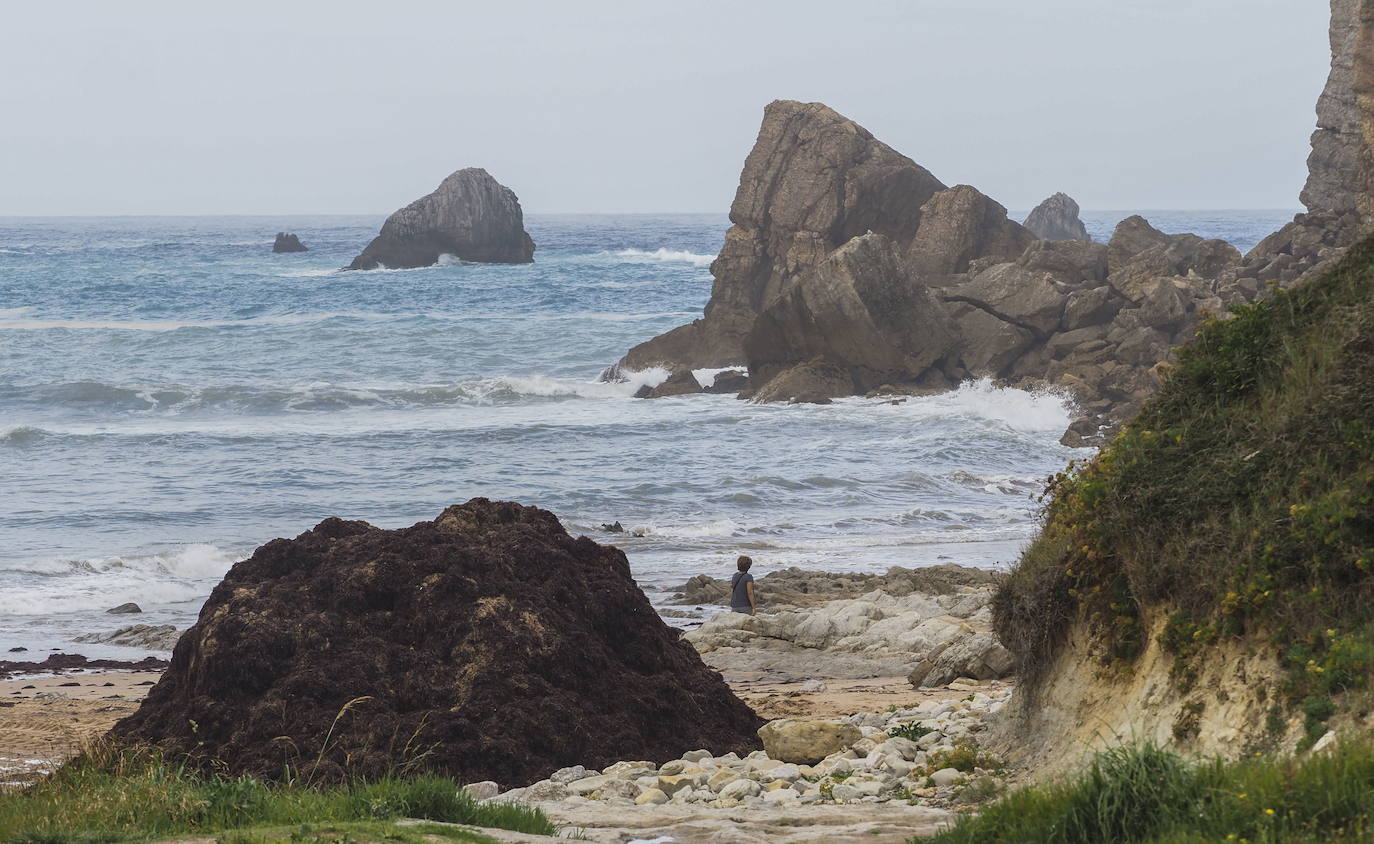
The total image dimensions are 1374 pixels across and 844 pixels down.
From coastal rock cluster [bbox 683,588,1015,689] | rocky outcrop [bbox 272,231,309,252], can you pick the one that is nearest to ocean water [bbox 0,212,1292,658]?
coastal rock cluster [bbox 683,588,1015,689]

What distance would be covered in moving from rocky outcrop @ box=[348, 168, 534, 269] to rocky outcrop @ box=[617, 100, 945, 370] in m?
39.3

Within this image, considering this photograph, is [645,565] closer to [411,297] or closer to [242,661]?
[242,661]

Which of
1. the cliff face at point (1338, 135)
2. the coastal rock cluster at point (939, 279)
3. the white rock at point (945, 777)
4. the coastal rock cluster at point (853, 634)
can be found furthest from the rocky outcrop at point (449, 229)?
the white rock at point (945, 777)

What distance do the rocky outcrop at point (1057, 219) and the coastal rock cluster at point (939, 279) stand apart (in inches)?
1648

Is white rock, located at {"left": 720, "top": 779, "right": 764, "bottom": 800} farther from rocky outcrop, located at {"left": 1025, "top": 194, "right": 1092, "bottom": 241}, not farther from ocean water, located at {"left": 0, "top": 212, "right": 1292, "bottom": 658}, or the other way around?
rocky outcrop, located at {"left": 1025, "top": 194, "right": 1092, "bottom": 241}

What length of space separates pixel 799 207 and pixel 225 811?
4000 cm

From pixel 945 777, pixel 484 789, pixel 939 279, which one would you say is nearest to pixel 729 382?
pixel 939 279

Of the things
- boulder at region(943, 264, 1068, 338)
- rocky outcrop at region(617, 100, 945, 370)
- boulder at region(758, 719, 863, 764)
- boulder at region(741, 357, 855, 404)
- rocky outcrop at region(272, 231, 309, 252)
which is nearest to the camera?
boulder at region(758, 719, 863, 764)

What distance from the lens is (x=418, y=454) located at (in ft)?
96.4

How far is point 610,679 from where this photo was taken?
10.0m

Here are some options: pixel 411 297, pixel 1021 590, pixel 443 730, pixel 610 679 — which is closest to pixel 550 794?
pixel 443 730

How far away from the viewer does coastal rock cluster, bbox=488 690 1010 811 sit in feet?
24.6

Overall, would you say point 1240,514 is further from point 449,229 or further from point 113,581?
point 449,229

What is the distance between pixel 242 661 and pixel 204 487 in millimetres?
17014
